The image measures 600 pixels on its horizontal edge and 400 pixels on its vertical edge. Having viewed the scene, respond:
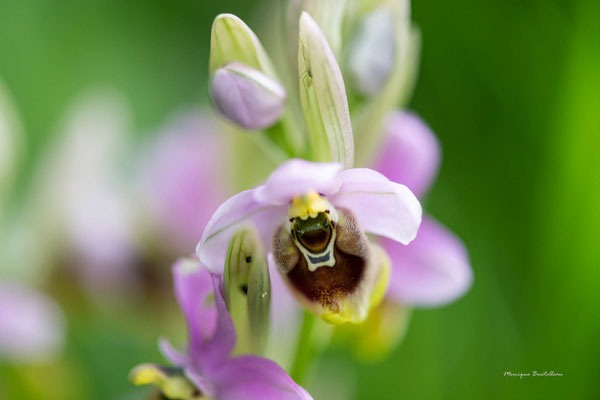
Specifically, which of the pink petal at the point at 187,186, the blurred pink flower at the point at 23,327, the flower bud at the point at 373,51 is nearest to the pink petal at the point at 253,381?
the flower bud at the point at 373,51

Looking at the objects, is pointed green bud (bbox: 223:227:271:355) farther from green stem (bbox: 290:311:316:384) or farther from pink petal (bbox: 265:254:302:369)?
pink petal (bbox: 265:254:302:369)

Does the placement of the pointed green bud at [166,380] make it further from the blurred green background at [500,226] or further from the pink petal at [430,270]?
the blurred green background at [500,226]

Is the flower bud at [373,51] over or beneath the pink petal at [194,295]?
over

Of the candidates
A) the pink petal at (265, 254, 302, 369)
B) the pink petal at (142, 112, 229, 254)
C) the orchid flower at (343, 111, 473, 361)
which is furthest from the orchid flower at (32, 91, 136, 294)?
the orchid flower at (343, 111, 473, 361)

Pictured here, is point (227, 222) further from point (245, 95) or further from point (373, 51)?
point (373, 51)

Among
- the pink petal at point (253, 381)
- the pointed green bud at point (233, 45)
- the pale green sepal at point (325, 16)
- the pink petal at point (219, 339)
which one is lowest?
the pink petal at point (253, 381)
